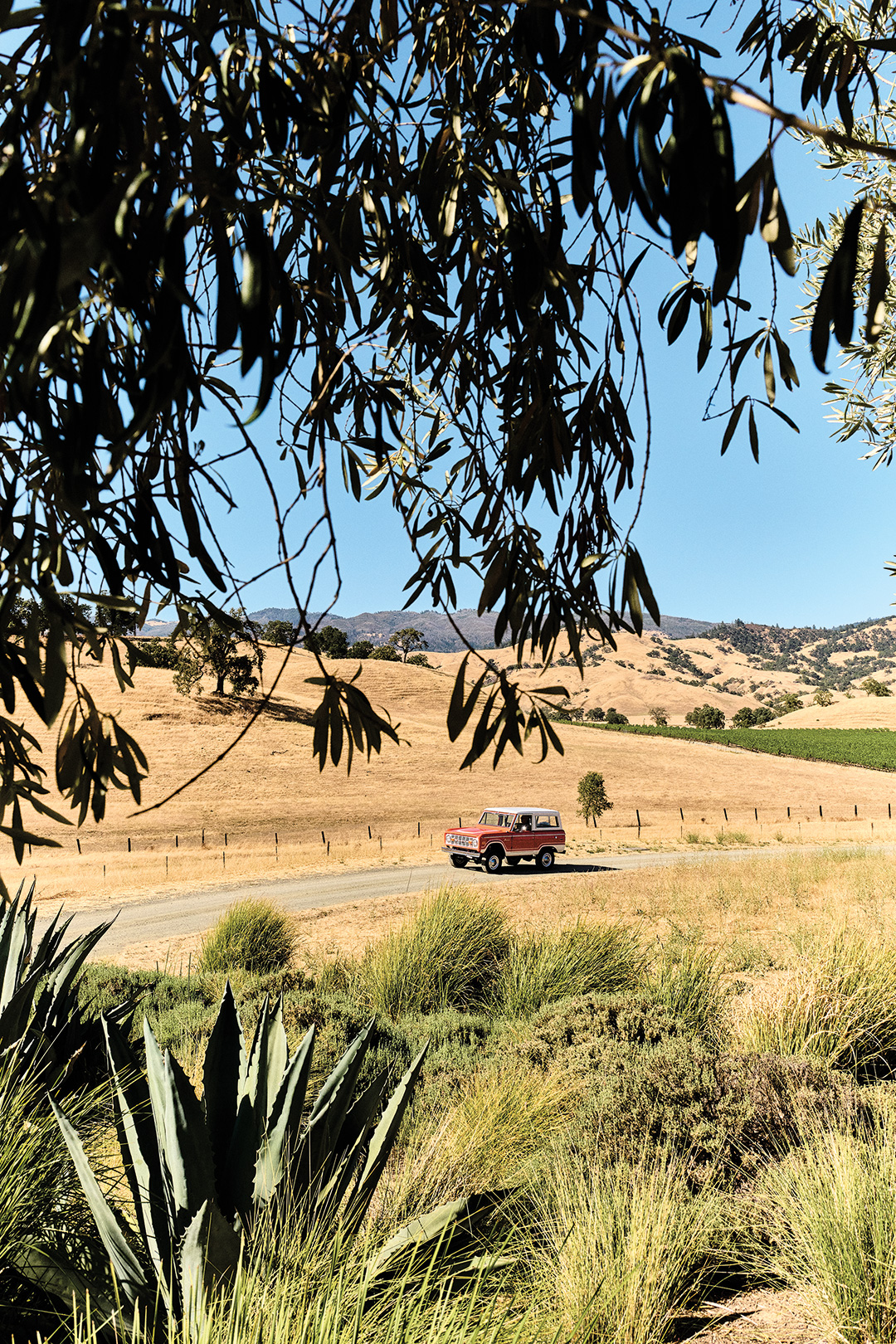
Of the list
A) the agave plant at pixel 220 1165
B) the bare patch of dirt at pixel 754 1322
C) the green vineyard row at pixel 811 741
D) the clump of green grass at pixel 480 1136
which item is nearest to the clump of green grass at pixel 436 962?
the clump of green grass at pixel 480 1136

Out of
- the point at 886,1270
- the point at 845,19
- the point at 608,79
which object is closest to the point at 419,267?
the point at 608,79

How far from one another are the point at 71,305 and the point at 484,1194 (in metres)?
3.68

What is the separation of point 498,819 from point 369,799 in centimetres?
1648

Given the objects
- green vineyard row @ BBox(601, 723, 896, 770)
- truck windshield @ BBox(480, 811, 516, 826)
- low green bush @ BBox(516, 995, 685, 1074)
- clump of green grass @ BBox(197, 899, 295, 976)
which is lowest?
green vineyard row @ BBox(601, 723, 896, 770)

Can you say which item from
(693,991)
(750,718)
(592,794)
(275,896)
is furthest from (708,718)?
(693,991)

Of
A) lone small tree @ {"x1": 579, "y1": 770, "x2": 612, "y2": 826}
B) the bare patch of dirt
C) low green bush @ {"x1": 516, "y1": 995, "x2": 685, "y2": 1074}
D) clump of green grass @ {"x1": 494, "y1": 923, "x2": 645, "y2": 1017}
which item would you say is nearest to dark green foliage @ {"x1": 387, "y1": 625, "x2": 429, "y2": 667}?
clump of green grass @ {"x1": 494, "y1": 923, "x2": 645, "y2": 1017}

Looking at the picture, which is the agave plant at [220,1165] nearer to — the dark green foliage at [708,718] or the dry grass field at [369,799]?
the dry grass field at [369,799]

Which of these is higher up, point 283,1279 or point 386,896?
point 283,1279

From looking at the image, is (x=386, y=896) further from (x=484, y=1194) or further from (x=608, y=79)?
(x=608, y=79)

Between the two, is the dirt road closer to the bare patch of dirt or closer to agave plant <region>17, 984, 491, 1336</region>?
agave plant <region>17, 984, 491, 1336</region>

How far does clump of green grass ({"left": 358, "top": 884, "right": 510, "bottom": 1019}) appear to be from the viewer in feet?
24.0

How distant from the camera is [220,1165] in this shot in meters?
3.01

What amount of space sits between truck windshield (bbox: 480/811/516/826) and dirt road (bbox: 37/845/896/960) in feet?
4.47

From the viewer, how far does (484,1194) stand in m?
3.40
